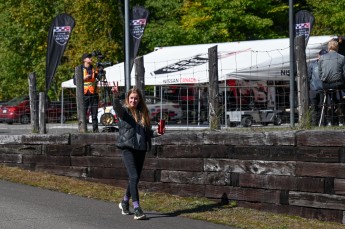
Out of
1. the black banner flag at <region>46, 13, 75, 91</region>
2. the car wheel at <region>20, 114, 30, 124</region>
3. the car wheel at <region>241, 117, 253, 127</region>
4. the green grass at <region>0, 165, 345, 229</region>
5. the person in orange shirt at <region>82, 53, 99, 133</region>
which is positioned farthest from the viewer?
the car wheel at <region>20, 114, 30, 124</region>

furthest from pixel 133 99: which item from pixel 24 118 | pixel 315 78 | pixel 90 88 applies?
pixel 24 118

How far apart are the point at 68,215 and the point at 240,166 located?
2.54m

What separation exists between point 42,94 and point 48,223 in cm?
565

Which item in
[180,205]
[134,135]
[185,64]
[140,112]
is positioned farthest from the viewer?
[185,64]

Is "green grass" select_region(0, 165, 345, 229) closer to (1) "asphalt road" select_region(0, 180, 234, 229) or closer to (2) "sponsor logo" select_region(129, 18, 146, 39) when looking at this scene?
(1) "asphalt road" select_region(0, 180, 234, 229)

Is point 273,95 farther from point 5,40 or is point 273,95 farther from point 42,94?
point 5,40

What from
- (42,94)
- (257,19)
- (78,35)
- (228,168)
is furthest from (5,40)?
(228,168)

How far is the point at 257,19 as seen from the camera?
41406 millimetres

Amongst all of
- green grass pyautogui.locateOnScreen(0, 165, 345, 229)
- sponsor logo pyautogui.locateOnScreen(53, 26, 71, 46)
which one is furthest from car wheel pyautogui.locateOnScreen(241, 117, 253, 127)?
sponsor logo pyautogui.locateOnScreen(53, 26, 71, 46)

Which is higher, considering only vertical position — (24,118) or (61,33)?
(61,33)

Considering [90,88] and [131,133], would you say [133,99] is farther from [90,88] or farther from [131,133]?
[90,88]

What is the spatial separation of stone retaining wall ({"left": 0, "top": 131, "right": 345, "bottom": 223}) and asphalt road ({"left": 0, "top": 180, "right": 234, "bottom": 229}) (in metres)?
1.05

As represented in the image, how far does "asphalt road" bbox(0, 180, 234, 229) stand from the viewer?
1026 cm

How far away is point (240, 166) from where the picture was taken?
1154 cm
